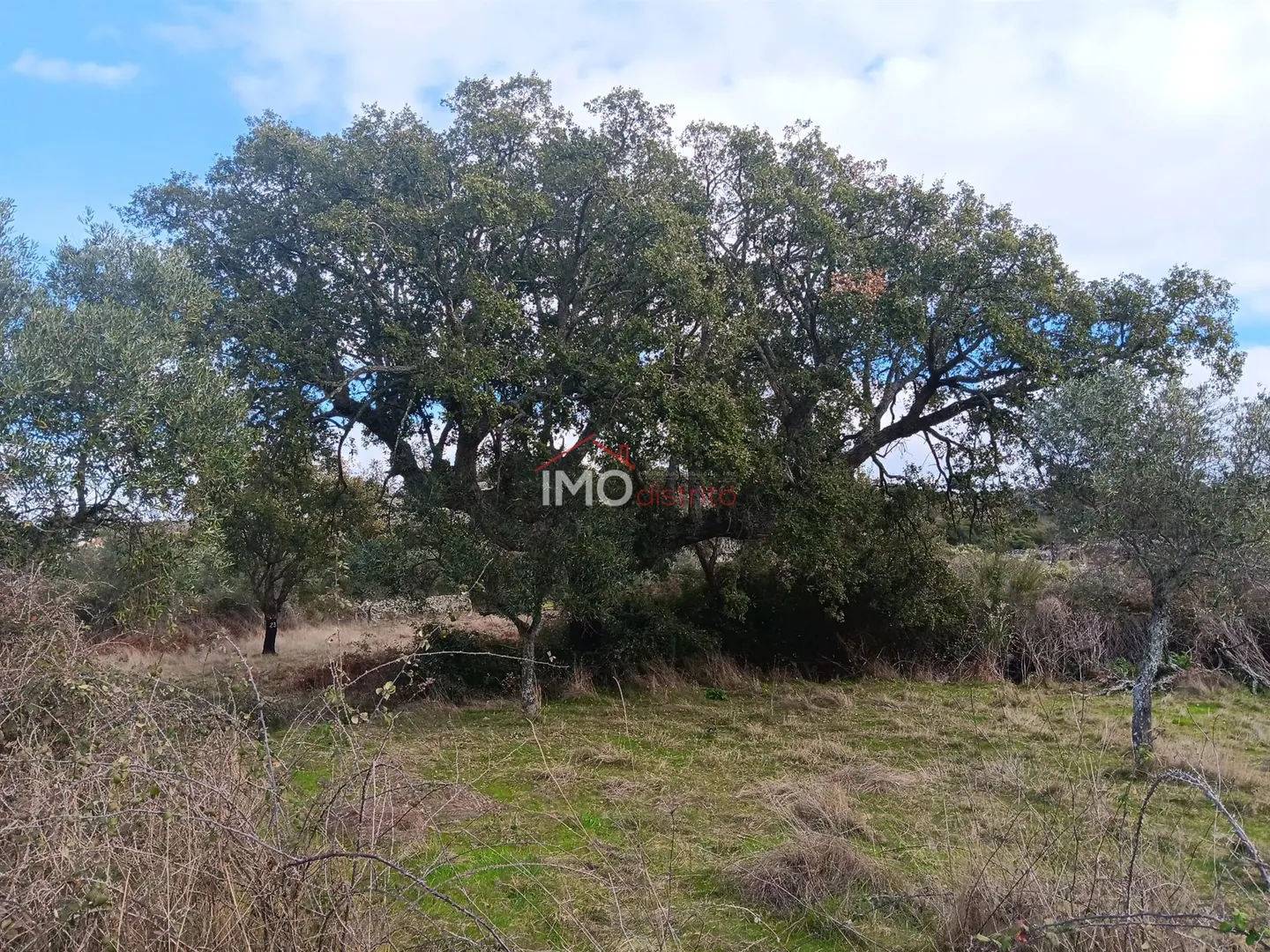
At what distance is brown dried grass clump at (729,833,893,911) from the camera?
4.65 m

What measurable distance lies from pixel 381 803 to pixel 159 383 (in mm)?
5298

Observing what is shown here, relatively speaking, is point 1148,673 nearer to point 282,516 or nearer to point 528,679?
point 528,679

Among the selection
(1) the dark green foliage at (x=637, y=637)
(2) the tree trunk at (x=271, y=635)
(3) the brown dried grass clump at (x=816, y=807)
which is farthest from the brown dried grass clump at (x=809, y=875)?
(2) the tree trunk at (x=271, y=635)

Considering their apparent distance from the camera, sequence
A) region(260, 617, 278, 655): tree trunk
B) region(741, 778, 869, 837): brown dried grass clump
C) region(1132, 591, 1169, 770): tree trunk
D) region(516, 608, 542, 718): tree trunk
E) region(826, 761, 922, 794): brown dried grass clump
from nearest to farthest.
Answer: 1. region(741, 778, 869, 837): brown dried grass clump
2. region(826, 761, 922, 794): brown dried grass clump
3. region(1132, 591, 1169, 770): tree trunk
4. region(516, 608, 542, 718): tree trunk
5. region(260, 617, 278, 655): tree trunk

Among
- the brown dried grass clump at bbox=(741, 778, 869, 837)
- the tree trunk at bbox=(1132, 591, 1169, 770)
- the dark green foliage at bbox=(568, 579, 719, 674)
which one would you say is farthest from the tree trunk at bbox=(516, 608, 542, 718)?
the tree trunk at bbox=(1132, 591, 1169, 770)

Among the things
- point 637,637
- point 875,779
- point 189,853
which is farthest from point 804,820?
point 637,637

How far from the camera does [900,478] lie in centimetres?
1295

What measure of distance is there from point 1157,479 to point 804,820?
424cm

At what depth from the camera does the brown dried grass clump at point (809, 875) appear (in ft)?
15.3

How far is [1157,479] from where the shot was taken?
709 cm

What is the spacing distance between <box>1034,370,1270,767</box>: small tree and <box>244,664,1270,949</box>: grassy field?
63.2 inches

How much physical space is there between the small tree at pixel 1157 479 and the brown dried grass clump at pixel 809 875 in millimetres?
3447

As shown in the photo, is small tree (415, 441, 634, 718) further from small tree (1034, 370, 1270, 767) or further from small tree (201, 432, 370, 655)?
small tree (1034, 370, 1270, 767)

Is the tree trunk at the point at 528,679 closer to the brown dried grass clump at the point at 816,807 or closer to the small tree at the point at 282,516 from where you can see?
the small tree at the point at 282,516
